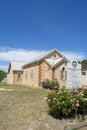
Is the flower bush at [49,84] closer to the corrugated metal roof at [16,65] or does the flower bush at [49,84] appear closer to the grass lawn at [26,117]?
the corrugated metal roof at [16,65]

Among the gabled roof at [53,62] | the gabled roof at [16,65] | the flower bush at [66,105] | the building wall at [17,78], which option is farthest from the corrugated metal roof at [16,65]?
the flower bush at [66,105]

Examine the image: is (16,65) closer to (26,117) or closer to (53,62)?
(53,62)

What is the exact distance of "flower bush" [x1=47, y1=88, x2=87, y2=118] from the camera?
12.5m

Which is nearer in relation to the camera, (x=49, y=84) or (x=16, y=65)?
(x=49, y=84)

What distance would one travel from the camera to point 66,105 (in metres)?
12.5

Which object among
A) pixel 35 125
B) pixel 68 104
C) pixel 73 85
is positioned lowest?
pixel 35 125

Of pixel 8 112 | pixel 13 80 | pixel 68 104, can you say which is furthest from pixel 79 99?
pixel 13 80

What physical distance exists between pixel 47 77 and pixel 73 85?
24775mm

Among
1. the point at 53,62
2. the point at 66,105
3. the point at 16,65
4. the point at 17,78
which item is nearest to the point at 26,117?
the point at 66,105

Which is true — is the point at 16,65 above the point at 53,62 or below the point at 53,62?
above

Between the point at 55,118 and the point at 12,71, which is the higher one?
the point at 12,71

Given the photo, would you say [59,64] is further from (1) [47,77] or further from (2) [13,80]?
(2) [13,80]

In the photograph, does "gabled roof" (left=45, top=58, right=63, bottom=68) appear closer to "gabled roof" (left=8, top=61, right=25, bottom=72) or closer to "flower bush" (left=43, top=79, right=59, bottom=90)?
"flower bush" (left=43, top=79, right=59, bottom=90)

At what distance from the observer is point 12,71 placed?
52.2 meters
